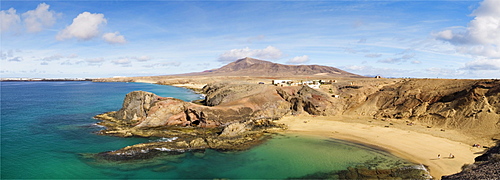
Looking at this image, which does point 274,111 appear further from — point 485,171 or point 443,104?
point 485,171

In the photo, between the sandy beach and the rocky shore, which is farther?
the rocky shore

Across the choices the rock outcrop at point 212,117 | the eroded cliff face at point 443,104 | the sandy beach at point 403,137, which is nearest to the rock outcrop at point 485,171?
the sandy beach at point 403,137

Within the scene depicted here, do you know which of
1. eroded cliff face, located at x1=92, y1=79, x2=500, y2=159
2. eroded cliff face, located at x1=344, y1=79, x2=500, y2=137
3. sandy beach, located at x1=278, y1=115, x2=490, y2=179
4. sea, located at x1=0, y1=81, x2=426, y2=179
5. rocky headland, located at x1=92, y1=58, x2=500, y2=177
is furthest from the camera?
eroded cliff face, located at x1=344, y1=79, x2=500, y2=137

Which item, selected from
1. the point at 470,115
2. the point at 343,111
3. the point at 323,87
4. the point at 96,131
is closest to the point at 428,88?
the point at 470,115

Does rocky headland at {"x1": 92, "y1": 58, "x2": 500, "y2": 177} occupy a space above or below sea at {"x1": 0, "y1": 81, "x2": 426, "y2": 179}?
above

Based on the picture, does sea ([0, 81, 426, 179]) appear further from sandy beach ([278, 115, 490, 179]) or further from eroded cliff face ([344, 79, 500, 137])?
eroded cliff face ([344, 79, 500, 137])

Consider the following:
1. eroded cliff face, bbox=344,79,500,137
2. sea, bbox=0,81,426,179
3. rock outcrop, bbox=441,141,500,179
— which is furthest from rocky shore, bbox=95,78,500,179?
rock outcrop, bbox=441,141,500,179

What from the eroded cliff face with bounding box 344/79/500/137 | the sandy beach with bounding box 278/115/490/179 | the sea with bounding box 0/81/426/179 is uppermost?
the eroded cliff face with bounding box 344/79/500/137

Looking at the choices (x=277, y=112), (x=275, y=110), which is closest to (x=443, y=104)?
(x=277, y=112)

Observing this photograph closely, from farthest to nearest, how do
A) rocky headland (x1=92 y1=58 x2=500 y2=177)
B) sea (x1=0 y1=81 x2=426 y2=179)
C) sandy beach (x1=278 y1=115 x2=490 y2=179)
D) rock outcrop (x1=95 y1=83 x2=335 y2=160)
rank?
rocky headland (x1=92 y1=58 x2=500 y2=177) → rock outcrop (x1=95 y1=83 x2=335 y2=160) → sandy beach (x1=278 y1=115 x2=490 y2=179) → sea (x1=0 y1=81 x2=426 y2=179)

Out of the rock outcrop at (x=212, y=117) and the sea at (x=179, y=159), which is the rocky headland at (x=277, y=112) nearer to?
the rock outcrop at (x=212, y=117)
